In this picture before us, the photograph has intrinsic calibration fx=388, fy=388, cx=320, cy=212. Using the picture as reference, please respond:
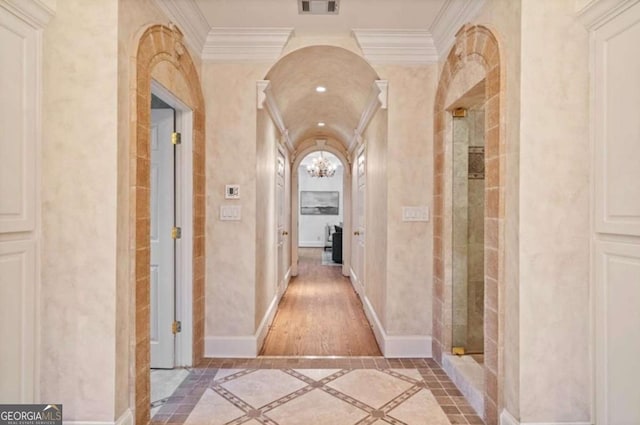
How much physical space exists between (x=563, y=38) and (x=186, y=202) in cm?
252

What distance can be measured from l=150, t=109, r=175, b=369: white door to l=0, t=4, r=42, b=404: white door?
1081 millimetres

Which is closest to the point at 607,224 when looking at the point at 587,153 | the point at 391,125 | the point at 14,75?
the point at 587,153

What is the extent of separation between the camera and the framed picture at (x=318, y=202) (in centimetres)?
1352

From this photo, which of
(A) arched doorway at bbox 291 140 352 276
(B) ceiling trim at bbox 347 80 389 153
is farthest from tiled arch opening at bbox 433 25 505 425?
(A) arched doorway at bbox 291 140 352 276

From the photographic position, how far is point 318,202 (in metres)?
13.6

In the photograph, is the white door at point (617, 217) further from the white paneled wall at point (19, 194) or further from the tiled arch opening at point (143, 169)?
the white paneled wall at point (19, 194)

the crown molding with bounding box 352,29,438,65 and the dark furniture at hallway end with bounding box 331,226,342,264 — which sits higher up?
the crown molding with bounding box 352,29,438,65

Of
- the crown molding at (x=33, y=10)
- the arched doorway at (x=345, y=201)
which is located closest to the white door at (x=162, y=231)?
the crown molding at (x=33, y=10)

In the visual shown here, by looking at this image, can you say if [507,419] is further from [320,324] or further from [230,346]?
[320,324]

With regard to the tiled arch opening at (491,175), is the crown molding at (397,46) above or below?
above

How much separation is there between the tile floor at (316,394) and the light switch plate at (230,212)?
114 centimetres

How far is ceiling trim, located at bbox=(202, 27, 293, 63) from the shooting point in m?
3.06

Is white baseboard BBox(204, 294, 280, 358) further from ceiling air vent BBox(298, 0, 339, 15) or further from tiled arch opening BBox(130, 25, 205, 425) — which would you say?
ceiling air vent BBox(298, 0, 339, 15)

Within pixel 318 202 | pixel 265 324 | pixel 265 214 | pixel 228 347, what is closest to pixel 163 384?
pixel 228 347
